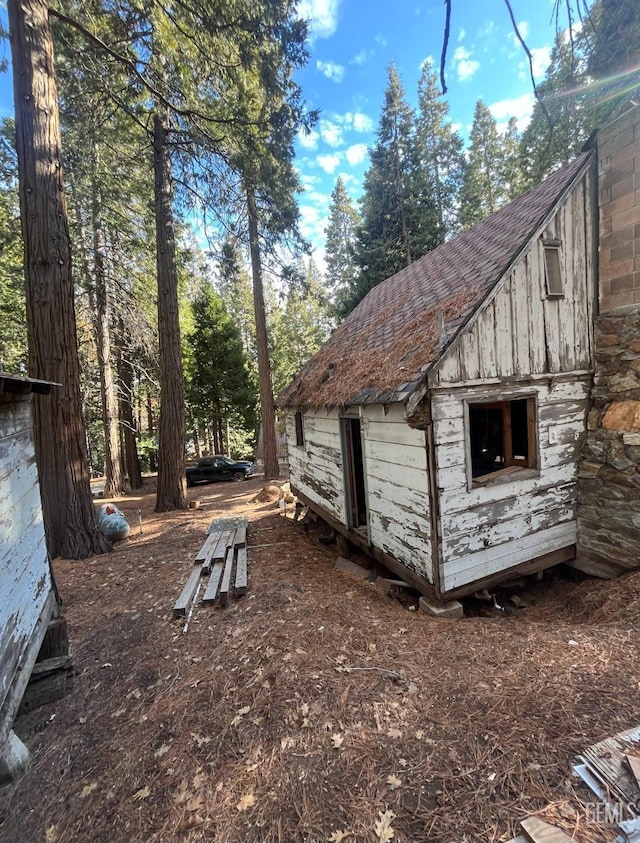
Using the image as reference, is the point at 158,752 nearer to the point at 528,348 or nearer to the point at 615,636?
the point at 615,636

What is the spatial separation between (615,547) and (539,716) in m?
3.69

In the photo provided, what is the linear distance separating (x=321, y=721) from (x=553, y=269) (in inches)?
238

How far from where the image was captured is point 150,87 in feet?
24.2

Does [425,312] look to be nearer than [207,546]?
Yes

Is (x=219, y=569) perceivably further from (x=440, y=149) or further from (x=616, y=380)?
(x=440, y=149)

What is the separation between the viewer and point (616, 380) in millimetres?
5246

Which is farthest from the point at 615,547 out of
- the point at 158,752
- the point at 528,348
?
the point at 158,752

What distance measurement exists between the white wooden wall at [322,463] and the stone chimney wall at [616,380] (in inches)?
156

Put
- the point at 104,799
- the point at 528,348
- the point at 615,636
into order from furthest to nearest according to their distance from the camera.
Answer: the point at 528,348, the point at 615,636, the point at 104,799

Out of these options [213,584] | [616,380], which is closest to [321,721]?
→ [213,584]

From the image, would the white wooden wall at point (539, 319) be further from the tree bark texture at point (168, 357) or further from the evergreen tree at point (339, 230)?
the evergreen tree at point (339, 230)

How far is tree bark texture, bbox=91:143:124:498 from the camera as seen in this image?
39.9ft

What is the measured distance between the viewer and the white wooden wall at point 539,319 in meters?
4.59

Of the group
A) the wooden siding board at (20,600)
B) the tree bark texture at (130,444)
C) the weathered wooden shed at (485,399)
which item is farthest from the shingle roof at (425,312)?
the tree bark texture at (130,444)
